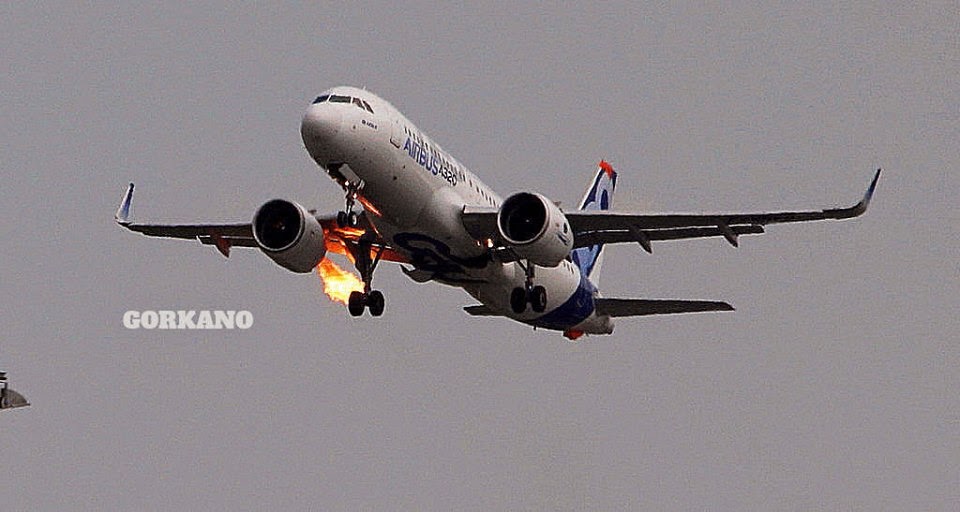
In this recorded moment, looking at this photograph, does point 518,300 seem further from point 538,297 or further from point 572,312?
point 572,312

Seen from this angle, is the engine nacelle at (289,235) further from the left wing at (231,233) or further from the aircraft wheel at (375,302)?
the aircraft wheel at (375,302)

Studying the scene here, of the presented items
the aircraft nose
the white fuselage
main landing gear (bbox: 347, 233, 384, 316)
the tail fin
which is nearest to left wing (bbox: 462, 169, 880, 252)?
the white fuselage

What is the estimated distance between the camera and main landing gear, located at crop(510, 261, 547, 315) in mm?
58156

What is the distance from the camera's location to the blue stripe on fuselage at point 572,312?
62.5 m

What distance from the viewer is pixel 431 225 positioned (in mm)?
54781

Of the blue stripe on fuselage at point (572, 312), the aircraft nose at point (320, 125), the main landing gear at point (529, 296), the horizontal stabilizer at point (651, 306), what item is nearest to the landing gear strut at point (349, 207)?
the aircraft nose at point (320, 125)

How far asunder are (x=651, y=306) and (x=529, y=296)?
6.40 meters

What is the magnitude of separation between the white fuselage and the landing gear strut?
17cm

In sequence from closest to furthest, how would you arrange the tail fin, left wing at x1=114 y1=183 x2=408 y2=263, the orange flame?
1. left wing at x1=114 y1=183 x2=408 y2=263
2. the orange flame
3. the tail fin

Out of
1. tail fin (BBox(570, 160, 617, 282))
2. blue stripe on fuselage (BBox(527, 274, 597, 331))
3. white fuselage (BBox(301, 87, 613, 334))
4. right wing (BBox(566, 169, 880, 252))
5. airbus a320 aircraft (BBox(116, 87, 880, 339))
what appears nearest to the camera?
white fuselage (BBox(301, 87, 613, 334))

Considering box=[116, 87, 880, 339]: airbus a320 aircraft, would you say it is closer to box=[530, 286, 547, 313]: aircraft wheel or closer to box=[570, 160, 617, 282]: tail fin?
box=[530, 286, 547, 313]: aircraft wheel

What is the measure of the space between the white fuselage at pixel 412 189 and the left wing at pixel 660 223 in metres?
0.69

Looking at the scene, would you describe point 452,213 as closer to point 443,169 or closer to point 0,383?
point 443,169

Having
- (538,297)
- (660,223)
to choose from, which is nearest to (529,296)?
(538,297)
